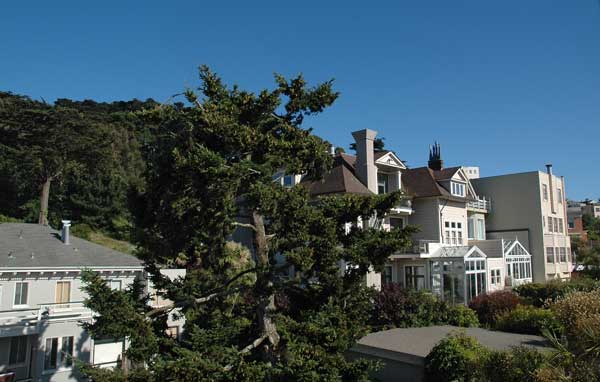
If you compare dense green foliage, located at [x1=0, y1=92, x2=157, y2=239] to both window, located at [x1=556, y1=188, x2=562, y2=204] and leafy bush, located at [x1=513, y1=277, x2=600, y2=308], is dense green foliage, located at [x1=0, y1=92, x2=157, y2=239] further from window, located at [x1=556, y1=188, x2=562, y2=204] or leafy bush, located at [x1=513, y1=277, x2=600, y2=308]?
window, located at [x1=556, y1=188, x2=562, y2=204]

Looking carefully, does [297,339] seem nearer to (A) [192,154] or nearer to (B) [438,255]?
(A) [192,154]

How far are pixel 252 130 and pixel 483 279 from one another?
86.1 ft

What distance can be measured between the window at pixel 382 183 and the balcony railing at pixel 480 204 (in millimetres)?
8751

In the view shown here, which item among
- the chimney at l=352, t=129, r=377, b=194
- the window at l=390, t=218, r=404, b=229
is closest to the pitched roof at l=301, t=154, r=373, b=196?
the chimney at l=352, t=129, r=377, b=194

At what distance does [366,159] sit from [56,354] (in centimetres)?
2063

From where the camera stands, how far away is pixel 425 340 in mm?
17125

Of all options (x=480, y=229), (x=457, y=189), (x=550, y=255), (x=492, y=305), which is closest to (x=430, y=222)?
(x=457, y=189)

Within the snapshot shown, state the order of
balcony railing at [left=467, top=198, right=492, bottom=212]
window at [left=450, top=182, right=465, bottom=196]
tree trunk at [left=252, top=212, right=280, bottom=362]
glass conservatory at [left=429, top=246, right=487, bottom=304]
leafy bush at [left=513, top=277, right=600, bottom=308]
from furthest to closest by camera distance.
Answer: balcony railing at [left=467, top=198, right=492, bottom=212]
window at [left=450, top=182, right=465, bottom=196]
glass conservatory at [left=429, top=246, right=487, bottom=304]
leafy bush at [left=513, top=277, right=600, bottom=308]
tree trunk at [left=252, top=212, right=280, bottom=362]

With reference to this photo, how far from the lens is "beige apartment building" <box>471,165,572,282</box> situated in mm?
39938

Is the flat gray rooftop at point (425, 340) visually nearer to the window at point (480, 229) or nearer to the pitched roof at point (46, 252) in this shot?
the pitched roof at point (46, 252)

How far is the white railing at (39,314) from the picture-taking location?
21.0 m

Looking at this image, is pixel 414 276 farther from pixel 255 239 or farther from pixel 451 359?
pixel 255 239

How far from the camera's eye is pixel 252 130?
39.3ft

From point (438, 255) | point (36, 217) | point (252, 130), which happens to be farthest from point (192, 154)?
point (36, 217)
